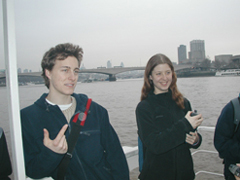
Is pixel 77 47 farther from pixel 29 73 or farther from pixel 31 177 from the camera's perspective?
pixel 31 177

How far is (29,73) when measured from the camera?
4.18 ft

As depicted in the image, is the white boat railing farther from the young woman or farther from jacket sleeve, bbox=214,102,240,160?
jacket sleeve, bbox=214,102,240,160

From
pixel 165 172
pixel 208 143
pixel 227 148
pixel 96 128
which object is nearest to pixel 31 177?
pixel 96 128

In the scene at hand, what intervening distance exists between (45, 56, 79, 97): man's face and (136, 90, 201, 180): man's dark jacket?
61cm

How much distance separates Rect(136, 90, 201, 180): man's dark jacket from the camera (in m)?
1.44

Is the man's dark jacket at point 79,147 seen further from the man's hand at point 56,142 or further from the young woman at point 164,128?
the young woman at point 164,128

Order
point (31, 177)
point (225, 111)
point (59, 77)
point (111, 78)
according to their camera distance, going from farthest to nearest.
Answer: point (111, 78)
point (225, 111)
point (59, 77)
point (31, 177)

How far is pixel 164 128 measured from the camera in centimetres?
158

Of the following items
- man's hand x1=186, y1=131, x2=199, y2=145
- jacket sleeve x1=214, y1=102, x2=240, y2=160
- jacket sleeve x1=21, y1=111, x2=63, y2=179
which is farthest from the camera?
jacket sleeve x1=214, y1=102, x2=240, y2=160

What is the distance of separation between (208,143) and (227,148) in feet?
25.9

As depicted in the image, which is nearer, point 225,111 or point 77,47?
point 77,47

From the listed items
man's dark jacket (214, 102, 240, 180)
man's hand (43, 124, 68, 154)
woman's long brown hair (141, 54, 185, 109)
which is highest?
woman's long brown hair (141, 54, 185, 109)

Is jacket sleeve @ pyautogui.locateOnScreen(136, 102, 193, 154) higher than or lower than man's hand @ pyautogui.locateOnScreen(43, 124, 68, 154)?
lower

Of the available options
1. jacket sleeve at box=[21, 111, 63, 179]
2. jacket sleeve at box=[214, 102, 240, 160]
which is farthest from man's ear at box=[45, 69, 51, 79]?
jacket sleeve at box=[214, 102, 240, 160]
